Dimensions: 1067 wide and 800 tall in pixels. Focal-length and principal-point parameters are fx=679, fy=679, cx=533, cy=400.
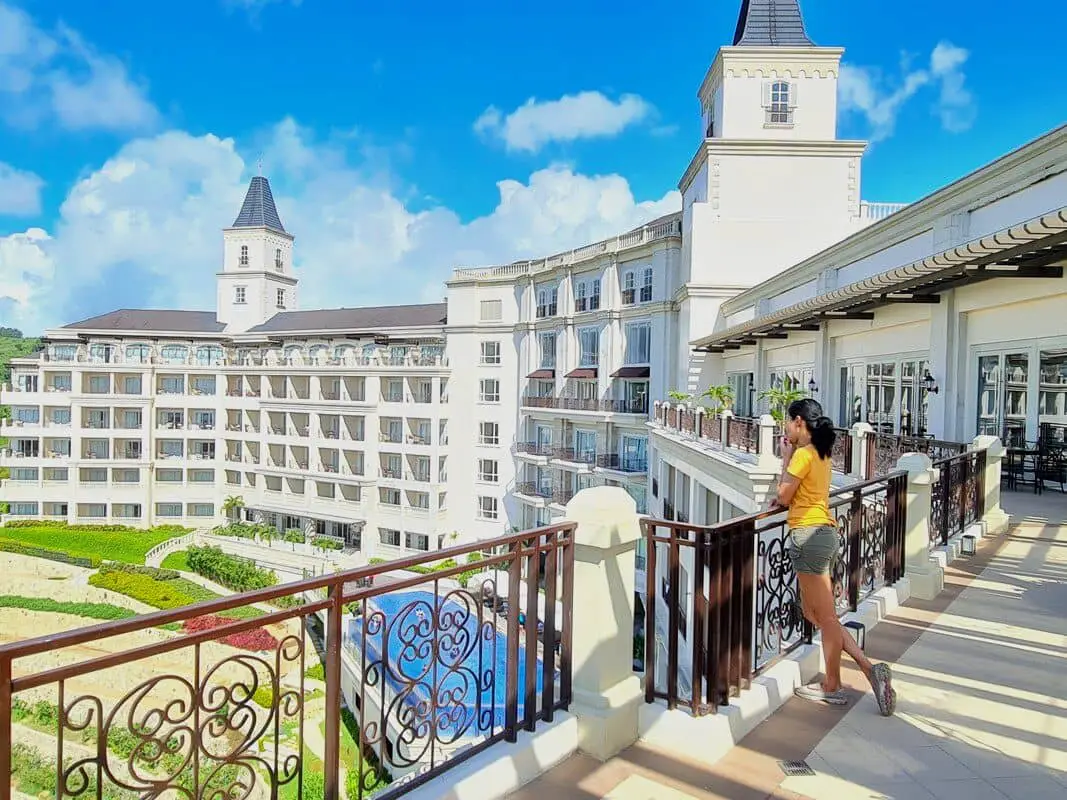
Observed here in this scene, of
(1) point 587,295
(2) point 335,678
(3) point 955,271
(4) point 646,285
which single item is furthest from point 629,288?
(2) point 335,678

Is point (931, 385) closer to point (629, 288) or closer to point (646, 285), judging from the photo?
point (646, 285)

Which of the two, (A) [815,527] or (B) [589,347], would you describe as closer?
(A) [815,527]

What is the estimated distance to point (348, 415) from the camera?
1473 inches

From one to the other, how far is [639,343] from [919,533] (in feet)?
75.3

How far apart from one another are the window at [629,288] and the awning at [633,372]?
115 inches

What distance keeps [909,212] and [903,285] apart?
3.82 meters

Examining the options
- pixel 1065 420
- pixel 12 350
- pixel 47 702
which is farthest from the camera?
pixel 12 350

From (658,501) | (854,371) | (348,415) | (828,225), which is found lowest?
(658,501)

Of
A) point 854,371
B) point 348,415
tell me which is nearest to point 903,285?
point 854,371

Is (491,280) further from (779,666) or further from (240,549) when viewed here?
(779,666)

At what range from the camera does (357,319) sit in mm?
41844

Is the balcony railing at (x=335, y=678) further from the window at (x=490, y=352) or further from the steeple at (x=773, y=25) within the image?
the window at (x=490, y=352)

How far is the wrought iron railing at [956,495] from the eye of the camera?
306 inches

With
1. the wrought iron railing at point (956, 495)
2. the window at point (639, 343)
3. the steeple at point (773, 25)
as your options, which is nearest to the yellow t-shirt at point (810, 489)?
the wrought iron railing at point (956, 495)
